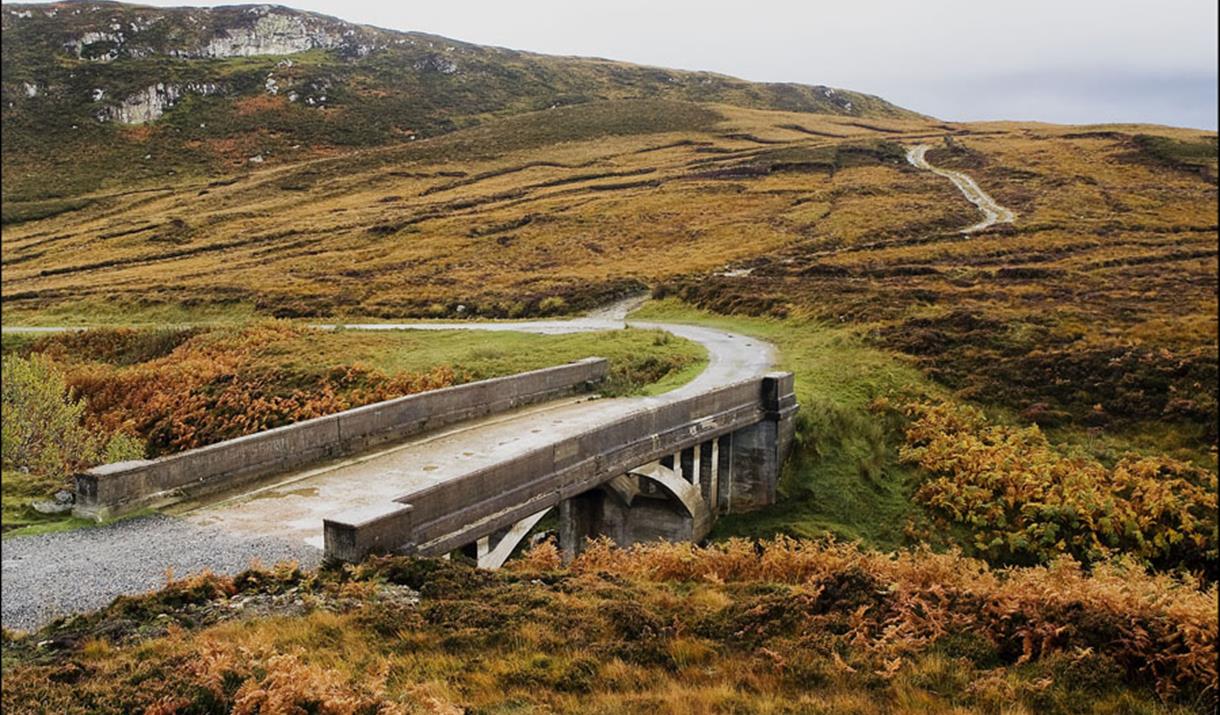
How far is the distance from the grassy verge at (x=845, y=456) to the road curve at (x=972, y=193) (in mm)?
38907

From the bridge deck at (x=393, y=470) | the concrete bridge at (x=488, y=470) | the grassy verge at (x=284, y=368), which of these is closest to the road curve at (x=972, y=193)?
the grassy verge at (x=284, y=368)

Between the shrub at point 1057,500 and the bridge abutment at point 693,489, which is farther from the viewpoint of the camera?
the shrub at point 1057,500

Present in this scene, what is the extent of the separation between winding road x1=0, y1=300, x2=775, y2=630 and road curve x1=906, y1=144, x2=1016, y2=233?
5512 centimetres

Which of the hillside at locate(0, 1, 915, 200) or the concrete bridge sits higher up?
the hillside at locate(0, 1, 915, 200)

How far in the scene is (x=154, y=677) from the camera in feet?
28.5

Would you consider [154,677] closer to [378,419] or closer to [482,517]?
[482,517]

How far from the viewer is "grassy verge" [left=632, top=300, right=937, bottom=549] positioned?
77.2 ft

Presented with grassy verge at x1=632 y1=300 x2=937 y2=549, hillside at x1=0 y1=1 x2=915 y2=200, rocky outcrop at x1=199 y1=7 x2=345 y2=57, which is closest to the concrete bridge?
grassy verge at x1=632 y1=300 x2=937 y2=549

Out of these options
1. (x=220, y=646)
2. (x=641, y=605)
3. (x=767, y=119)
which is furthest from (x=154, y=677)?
(x=767, y=119)

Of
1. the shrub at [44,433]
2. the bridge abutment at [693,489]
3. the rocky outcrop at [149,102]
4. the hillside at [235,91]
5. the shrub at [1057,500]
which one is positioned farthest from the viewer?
the rocky outcrop at [149,102]

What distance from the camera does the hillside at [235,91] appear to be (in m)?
111

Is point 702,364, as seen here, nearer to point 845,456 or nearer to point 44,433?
point 845,456

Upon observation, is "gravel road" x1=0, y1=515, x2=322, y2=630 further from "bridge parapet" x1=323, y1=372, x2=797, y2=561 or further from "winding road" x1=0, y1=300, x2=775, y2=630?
"bridge parapet" x1=323, y1=372, x2=797, y2=561

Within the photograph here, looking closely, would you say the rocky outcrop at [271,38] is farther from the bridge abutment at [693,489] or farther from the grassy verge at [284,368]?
the bridge abutment at [693,489]
